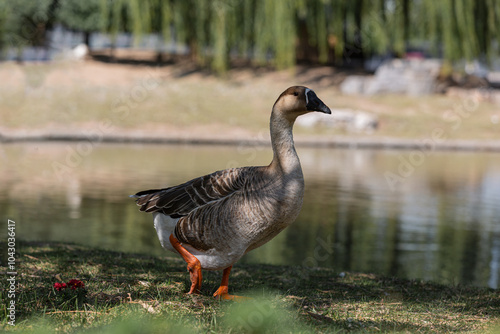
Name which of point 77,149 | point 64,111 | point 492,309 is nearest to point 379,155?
point 77,149

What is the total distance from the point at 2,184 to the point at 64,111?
11.7 m

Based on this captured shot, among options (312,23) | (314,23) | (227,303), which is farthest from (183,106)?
(227,303)

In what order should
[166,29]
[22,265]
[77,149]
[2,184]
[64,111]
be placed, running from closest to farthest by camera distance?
[22,265], [2,184], [77,149], [64,111], [166,29]

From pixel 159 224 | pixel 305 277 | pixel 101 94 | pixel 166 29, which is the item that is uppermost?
pixel 166 29

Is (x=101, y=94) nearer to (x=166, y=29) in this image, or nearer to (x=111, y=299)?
(x=166, y=29)

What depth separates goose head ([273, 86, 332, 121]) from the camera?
5.12 m

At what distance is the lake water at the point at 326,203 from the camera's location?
10.3 m

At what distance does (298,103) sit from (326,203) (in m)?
9.43

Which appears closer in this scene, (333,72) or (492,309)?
(492,309)

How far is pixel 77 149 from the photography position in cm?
2209

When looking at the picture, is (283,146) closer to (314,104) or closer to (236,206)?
(314,104)

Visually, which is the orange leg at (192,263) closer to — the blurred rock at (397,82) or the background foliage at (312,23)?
the background foliage at (312,23)
